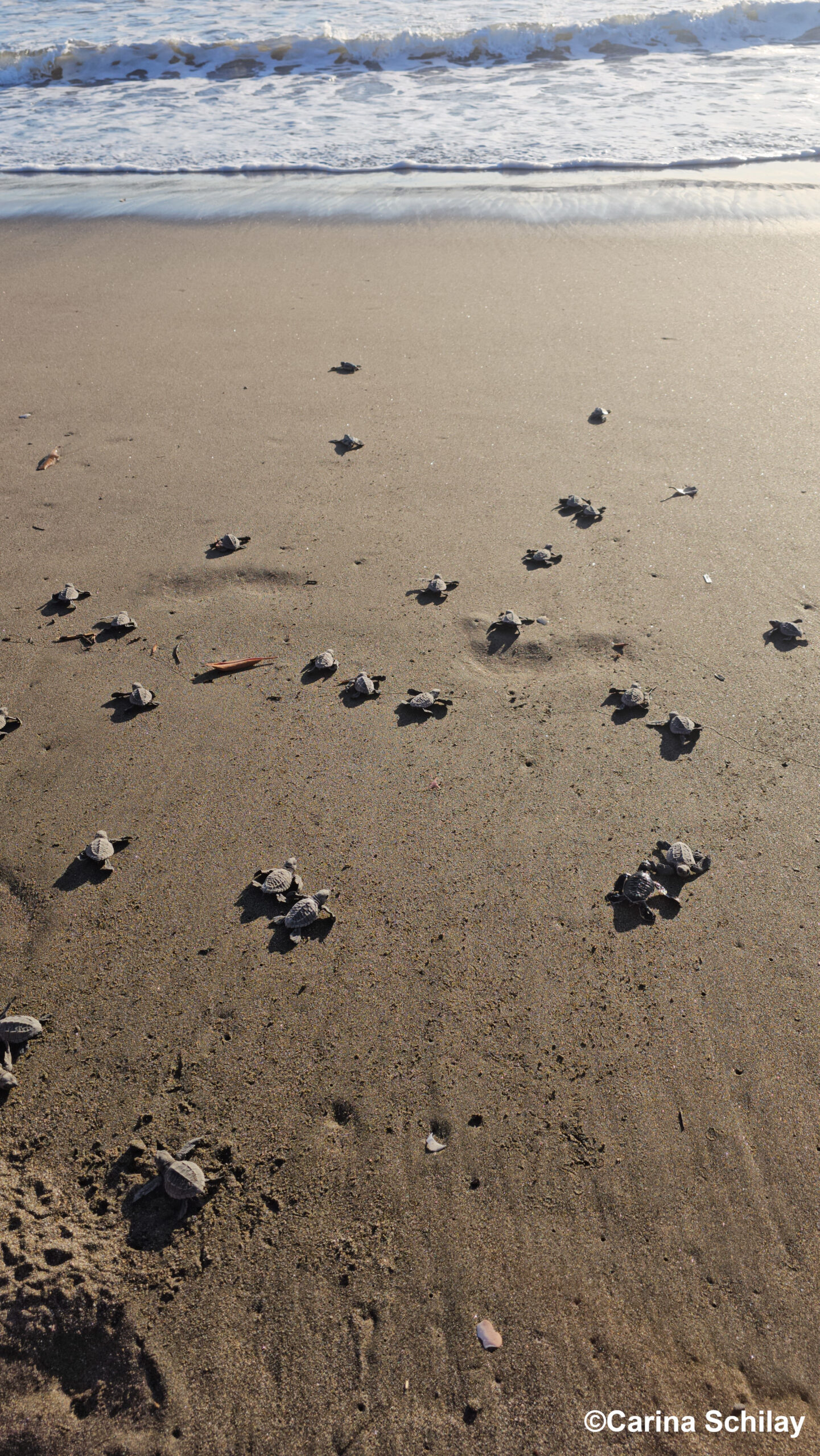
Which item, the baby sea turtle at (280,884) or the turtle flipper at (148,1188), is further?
the baby sea turtle at (280,884)

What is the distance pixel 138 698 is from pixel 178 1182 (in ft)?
6.06

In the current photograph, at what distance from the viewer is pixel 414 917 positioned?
254cm

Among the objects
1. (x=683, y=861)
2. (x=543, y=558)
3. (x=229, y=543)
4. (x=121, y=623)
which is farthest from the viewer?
(x=229, y=543)

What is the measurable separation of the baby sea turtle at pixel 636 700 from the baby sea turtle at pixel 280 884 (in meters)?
1.47

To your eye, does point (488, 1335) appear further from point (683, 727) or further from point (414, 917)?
point (683, 727)

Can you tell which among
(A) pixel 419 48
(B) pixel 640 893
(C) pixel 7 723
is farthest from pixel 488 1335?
(A) pixel 419 48

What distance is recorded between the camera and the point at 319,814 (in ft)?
9.36

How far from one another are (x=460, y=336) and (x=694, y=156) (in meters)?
4.76

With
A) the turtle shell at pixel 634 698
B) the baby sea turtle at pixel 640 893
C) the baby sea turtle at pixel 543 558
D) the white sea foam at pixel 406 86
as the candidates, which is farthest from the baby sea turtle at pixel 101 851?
the white sea foam at pixel 406 86

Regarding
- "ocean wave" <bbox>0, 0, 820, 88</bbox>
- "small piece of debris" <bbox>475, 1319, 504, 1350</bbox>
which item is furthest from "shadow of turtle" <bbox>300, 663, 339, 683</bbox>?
"ocean wave" <bbox>0, 0, 820, 88</bbox>

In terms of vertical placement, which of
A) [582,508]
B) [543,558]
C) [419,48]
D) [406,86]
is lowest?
[543,558]

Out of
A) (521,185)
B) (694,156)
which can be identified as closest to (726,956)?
(521,185)

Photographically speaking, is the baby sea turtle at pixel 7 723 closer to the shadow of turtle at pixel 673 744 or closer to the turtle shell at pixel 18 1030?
the turtle shell at pixel 18 1030

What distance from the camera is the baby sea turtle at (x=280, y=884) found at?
256 cm
